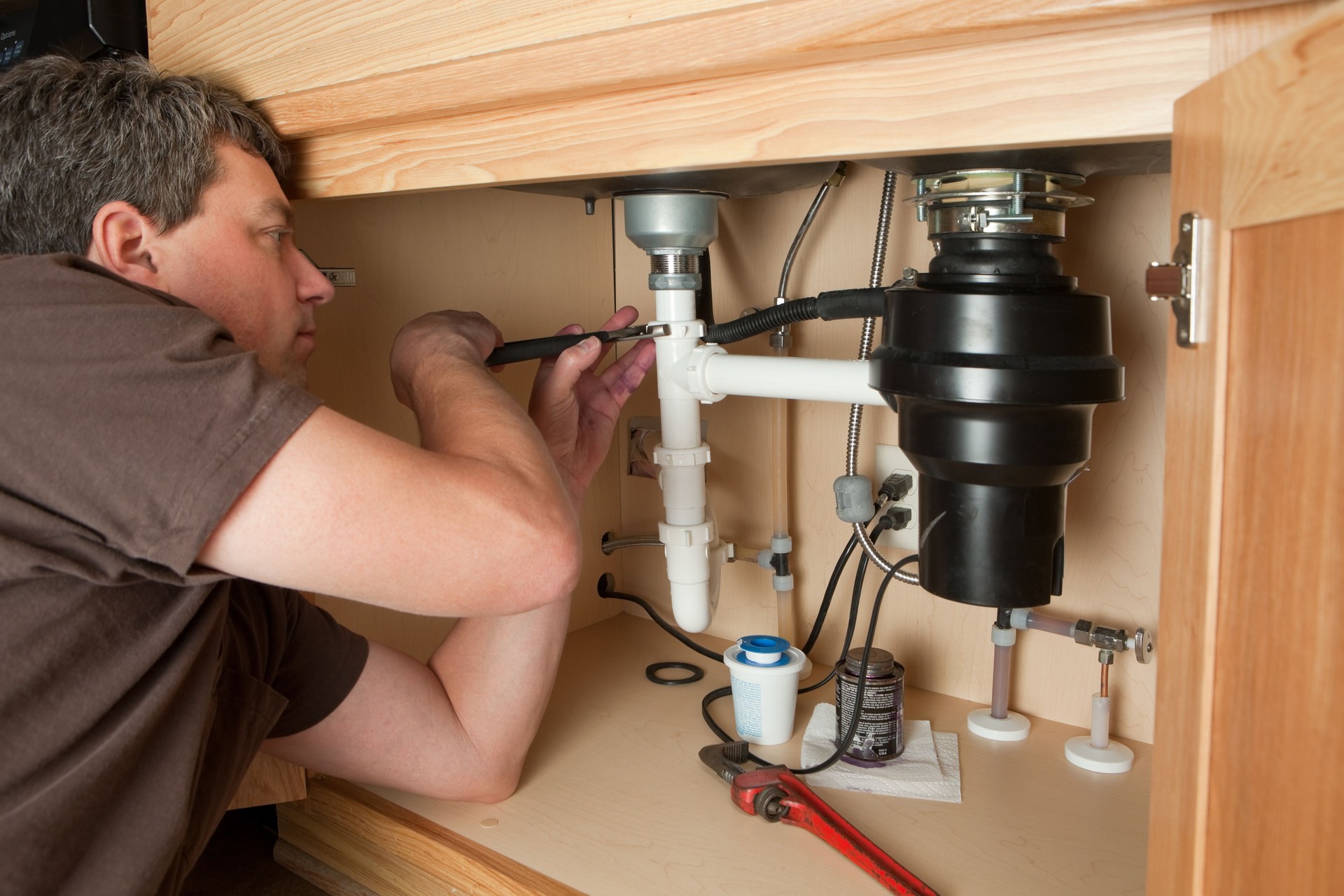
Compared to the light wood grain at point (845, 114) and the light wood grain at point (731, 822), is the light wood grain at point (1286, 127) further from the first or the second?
the light wood grain at point (731, 822)

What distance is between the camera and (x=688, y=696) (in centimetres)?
118

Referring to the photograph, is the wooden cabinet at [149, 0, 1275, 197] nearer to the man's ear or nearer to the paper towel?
the man's ear

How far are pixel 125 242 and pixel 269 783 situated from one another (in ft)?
1.80

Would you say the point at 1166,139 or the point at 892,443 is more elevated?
the point at 1166,139

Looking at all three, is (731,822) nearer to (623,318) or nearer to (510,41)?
(623,318)

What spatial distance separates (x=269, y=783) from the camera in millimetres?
1021

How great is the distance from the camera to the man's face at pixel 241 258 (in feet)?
2.52

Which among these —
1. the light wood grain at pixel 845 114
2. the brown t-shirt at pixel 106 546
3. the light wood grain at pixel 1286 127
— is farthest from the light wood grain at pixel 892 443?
the brown t-shirt at pixel 106 546

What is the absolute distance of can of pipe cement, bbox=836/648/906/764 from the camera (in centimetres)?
97

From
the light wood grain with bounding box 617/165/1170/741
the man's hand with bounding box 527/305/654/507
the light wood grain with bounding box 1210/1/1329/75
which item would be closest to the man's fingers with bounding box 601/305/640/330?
the man's hand with bounding box 527/305/654/507

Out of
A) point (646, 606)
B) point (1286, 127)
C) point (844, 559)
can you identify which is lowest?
point (646, 606)

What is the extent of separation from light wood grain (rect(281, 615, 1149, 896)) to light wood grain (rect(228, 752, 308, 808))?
0.03 m

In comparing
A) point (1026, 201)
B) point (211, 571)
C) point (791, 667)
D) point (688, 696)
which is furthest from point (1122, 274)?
point (211, 571)

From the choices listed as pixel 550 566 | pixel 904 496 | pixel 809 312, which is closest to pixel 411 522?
pixel 550 566
